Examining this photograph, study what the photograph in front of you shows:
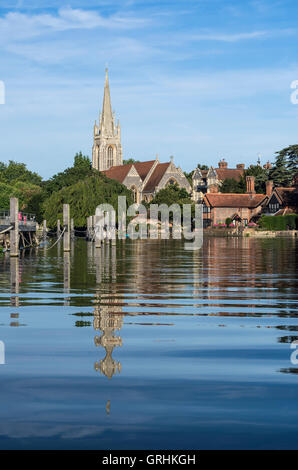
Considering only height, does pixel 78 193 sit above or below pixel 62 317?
above

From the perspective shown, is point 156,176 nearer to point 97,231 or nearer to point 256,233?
point 256,233

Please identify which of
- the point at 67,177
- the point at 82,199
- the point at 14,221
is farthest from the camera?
the point at 67,177

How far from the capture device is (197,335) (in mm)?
11328

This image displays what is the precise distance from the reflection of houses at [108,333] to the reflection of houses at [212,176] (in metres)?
143

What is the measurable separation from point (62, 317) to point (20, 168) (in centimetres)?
18151

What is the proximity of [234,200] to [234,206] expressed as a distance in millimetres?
1209

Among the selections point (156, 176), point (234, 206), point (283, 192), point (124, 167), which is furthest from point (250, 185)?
point (124, 167)

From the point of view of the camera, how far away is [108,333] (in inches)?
450

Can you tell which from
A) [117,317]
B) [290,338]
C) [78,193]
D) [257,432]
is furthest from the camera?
[78,193]

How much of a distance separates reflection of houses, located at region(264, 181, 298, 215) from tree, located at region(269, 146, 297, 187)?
547 centimetres

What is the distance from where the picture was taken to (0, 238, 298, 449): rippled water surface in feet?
20.1

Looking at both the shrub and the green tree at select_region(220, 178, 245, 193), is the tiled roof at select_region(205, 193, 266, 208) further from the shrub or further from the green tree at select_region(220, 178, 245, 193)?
the shrub
